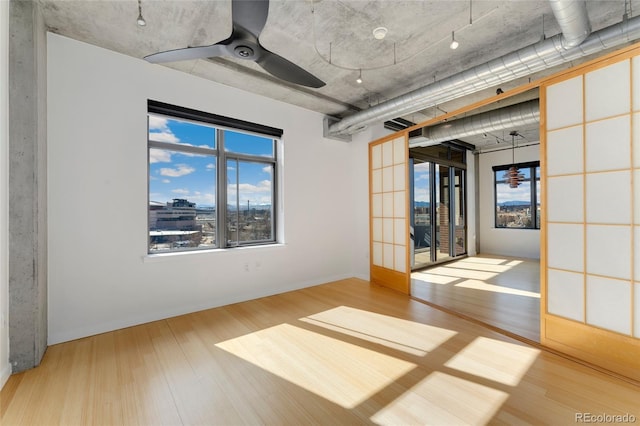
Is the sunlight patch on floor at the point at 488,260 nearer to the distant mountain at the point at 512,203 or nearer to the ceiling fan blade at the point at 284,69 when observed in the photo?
the distant mountain at the point at 512,203

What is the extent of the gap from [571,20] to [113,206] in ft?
14.8

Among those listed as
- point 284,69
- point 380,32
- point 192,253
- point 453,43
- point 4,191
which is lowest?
point 192,253

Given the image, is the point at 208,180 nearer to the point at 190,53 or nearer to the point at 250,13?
the point at 190,53

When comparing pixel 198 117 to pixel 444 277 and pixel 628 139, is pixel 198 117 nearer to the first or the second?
pixel 628 139

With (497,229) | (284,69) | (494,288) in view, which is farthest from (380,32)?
(497,229)

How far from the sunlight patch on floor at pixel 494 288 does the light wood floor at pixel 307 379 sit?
1.65 m

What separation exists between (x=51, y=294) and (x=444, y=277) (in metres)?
5.66

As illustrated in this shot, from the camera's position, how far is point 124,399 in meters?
1.82

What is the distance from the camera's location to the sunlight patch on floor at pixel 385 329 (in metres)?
2.54

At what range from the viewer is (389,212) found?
450cm

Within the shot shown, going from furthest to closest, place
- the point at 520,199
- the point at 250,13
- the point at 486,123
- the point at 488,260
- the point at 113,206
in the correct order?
the point at 520,199, the point at 488,260, the point at 486,123, the point at 113,206, the point at 250,13

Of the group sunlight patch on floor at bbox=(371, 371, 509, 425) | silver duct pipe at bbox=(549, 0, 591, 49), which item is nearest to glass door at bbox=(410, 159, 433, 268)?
silver duct pipe at bbox=(549, 0, 591, 49)

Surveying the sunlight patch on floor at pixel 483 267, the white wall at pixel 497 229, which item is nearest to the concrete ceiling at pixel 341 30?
the sunlight patch on floor at pixel 483 267

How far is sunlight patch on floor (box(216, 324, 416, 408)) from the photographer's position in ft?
6.31
